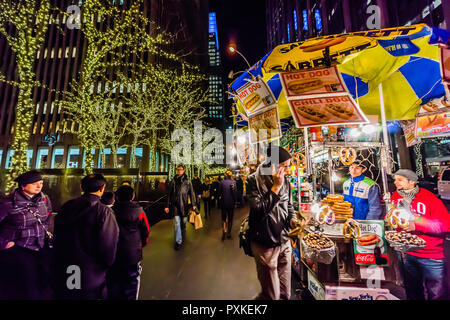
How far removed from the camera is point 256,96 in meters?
3.50

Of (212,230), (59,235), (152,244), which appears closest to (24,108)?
(152,244)

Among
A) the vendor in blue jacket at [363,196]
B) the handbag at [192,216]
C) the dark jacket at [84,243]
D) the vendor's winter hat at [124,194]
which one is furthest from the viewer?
the handbag at [192,216]

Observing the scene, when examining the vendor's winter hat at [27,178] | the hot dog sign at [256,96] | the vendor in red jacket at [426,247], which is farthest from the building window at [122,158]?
the vendor in red jacket at [426,247]

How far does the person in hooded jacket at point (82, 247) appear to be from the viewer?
2047 mm

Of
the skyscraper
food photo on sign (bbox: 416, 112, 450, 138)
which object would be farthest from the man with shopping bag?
the skyscraper

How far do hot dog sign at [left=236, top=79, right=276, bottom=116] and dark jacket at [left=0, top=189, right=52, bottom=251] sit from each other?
13.0 feet

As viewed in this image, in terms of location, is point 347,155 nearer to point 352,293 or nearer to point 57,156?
point 352,293

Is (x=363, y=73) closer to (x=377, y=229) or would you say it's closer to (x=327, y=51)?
(x=327, y=51)

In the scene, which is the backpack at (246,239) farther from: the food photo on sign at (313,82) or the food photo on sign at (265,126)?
the food photo on sign at (313,82)

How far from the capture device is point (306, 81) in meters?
2.82

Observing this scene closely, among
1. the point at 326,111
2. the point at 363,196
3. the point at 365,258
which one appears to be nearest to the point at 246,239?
the point at 365,258

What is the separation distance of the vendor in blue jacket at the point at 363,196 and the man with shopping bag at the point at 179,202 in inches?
158

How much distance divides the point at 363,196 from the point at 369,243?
3.26 feet

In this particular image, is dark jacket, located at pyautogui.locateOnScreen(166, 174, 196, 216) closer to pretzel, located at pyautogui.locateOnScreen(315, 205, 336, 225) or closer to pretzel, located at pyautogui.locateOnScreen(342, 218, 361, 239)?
pretzel, located at pyautogui.locateOnScreen(315, 205, 336, 225)
